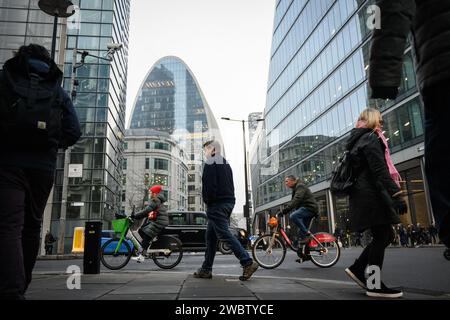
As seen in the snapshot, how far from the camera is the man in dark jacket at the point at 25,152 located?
2283 mm

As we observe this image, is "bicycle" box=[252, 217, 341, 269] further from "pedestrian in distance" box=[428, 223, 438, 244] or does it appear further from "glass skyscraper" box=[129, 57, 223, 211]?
"glass skyscraper" box=[129, 57, 223, 211]

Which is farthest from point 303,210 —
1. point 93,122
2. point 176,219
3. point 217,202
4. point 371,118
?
point 93,122

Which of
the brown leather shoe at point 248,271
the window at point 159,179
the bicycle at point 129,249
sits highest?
the window at point 159,179

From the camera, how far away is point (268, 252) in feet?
24.4

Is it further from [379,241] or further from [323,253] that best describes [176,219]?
[379,241]

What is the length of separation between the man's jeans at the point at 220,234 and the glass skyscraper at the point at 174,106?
137455mm

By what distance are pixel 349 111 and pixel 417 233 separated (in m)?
11.6

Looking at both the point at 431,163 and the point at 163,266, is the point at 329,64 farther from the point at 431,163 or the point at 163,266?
the point at 431,163

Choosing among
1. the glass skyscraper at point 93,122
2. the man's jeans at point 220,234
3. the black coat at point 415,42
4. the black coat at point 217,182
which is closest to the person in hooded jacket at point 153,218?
the man's jeans at point 220,234

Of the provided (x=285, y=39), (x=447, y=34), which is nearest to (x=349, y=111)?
(x=285, y=39)

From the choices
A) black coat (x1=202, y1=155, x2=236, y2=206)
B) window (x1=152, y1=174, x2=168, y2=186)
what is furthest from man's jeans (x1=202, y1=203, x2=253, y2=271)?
Answer: window (x1=152, y1=174, x2=168, y2=186)

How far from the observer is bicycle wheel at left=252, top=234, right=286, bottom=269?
731 cm

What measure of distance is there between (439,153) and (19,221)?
2.54m

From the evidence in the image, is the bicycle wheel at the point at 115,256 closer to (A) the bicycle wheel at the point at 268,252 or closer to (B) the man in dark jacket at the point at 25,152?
(A) the bicycle wheel at the point at 268,252
